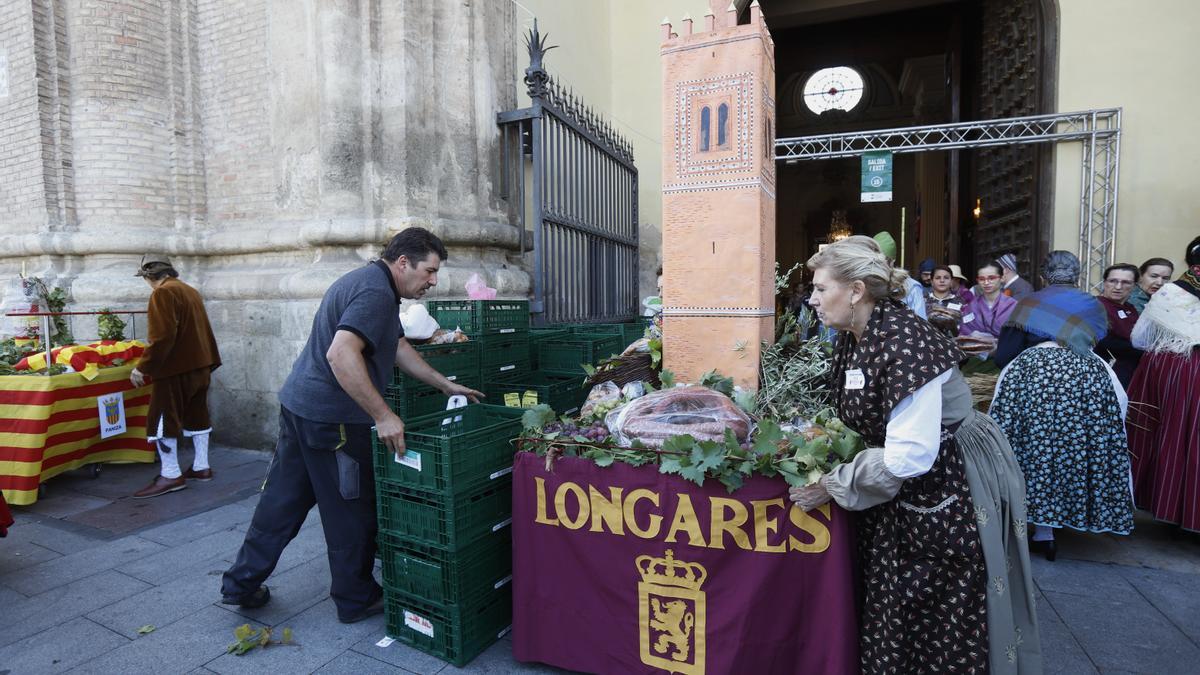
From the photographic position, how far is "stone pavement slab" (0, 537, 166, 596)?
148 inches

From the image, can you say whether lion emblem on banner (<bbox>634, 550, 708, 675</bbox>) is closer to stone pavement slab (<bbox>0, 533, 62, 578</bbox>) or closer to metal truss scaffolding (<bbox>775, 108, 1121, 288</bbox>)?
stone pavement slab (<bbox>0, 533, 62, 578</bbox>)

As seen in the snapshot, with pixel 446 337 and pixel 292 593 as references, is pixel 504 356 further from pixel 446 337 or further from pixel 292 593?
pixel 292 593

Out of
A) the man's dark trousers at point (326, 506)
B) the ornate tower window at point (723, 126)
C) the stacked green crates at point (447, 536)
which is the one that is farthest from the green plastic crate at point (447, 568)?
the ornate tower window at point (723, 126)

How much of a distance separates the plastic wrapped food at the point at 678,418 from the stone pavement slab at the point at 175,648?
2207mm

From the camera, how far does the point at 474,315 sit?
4.49 metres

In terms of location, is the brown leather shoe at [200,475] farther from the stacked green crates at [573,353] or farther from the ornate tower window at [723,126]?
the ornate tower window at [723,126]

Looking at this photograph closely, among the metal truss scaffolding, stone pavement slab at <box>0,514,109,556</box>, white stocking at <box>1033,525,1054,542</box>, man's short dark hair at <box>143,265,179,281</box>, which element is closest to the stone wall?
man's short dark hair at <box>143,265,179,281</box>

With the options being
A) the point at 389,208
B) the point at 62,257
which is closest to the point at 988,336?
the point at 389,208

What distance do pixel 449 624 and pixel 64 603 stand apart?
2366 mm

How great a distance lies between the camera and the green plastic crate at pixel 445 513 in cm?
280

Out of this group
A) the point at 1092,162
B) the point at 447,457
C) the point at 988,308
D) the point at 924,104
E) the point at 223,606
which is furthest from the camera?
the point at 924,104

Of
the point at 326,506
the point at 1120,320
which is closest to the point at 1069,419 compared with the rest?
the point at 1120,320

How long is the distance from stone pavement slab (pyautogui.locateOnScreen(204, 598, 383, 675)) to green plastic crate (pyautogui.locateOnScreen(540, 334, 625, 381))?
226cm

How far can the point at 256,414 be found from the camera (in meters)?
6.58
